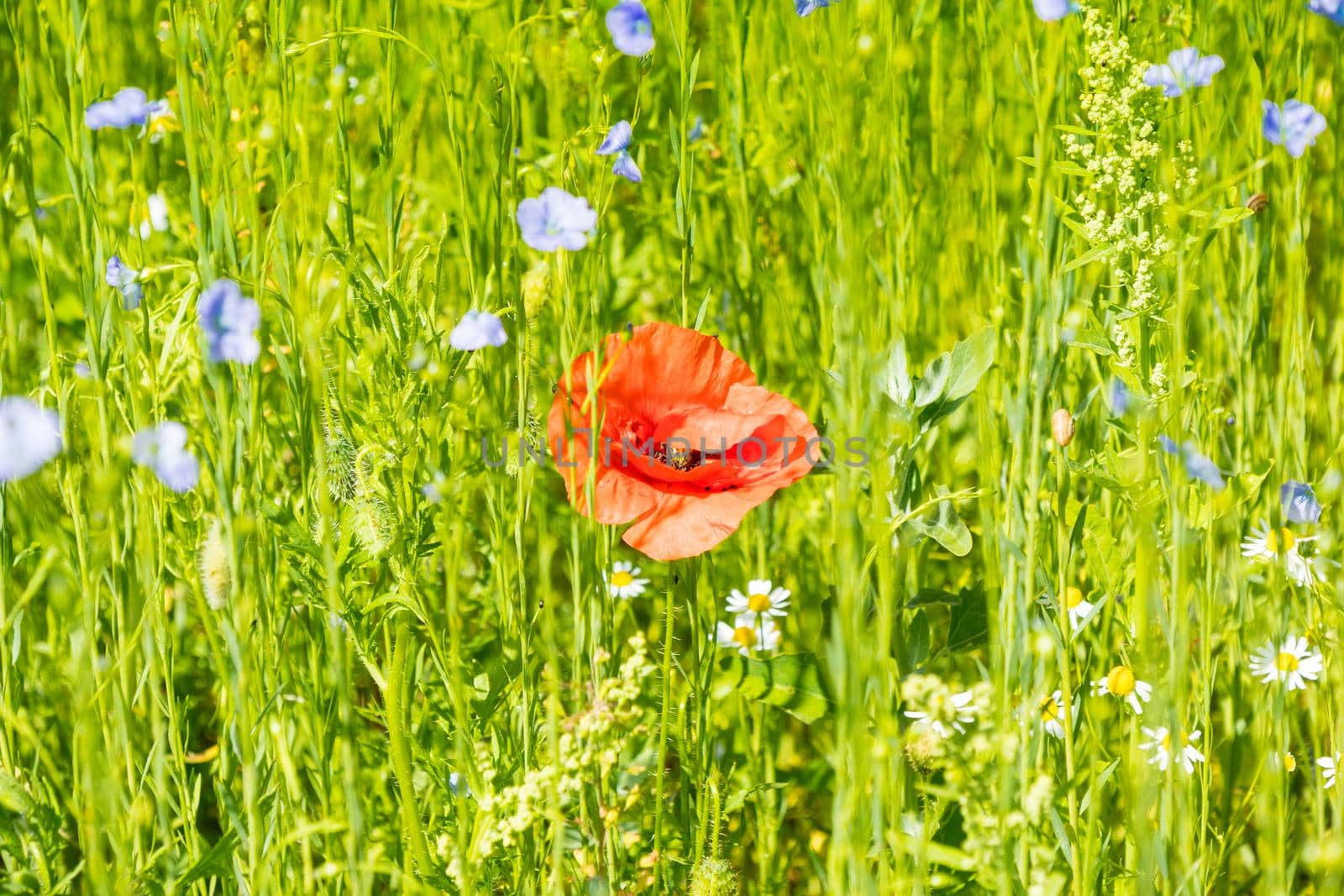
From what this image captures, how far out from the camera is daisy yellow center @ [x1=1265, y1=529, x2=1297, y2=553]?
3.42 feet

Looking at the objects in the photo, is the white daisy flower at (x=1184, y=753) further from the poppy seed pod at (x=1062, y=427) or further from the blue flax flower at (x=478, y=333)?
the blue flax flower at (x=478, y=333)

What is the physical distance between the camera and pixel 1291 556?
1249 mm

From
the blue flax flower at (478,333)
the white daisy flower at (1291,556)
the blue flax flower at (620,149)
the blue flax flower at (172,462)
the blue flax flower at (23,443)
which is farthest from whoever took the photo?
the white daisy flower at (1291,556)

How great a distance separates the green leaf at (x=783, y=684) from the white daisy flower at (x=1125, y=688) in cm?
26

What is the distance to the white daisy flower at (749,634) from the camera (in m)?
1.32

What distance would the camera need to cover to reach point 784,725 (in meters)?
1.48

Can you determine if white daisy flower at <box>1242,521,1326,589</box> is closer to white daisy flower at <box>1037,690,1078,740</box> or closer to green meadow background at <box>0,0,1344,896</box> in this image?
green meadow background at <box>0,0,1344,896</box>

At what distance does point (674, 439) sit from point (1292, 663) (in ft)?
2.22

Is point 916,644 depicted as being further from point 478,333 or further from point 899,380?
point 478,333

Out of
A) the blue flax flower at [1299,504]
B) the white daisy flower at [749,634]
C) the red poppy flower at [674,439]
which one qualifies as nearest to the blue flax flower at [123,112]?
the red poppy flower at [674,439]

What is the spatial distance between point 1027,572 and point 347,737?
1.61ft

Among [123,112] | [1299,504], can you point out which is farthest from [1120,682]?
[123,112]

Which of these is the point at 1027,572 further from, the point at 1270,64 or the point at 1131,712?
the point at 1270,64

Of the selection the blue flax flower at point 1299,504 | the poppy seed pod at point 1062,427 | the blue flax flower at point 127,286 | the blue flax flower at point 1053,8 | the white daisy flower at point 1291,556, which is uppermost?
the blue flax flower at point 1053,8
